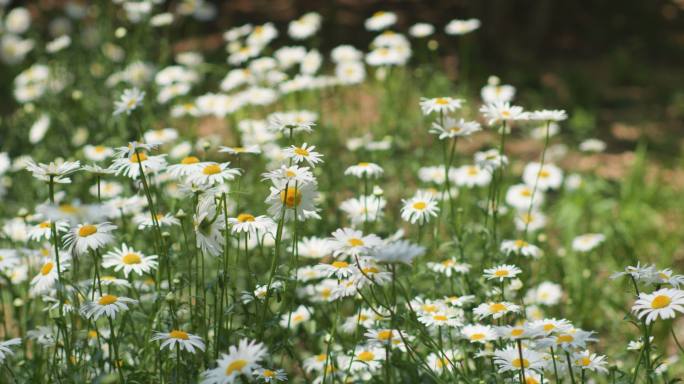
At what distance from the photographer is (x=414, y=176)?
3934mm

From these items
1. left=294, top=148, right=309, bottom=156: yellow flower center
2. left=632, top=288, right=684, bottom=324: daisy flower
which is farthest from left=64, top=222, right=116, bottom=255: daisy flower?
left=632, top=288, right=684, bottom=324: daisy flower

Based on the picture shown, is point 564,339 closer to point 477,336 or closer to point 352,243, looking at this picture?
point 477,336

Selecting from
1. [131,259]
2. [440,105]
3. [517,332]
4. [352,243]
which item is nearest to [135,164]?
[131,259]

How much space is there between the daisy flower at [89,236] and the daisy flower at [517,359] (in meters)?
0.98

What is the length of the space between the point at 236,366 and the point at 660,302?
93cm

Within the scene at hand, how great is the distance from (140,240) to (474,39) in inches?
169

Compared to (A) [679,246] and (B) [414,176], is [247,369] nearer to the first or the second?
(B) [414,176]

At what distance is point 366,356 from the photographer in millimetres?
2160

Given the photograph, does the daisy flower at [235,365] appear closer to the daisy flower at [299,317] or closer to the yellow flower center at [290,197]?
the yellow flower center at [290,197]

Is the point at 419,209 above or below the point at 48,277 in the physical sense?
above

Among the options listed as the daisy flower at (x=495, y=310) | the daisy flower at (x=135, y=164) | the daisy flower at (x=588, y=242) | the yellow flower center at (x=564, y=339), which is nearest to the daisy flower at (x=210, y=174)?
the daisy flower at (x=135, y=164)

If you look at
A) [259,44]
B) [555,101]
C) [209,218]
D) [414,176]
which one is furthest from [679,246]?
[209,218]

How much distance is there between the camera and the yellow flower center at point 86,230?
6.38 feet

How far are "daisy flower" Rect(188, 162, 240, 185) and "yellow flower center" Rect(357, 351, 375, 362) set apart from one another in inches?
25.5
